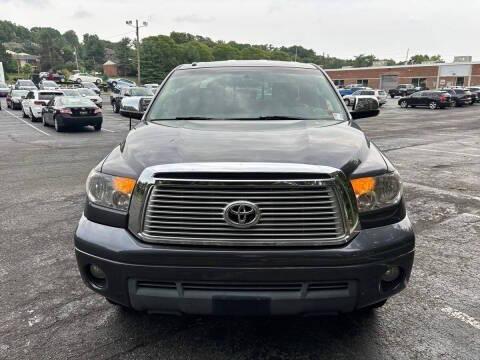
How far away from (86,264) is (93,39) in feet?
583

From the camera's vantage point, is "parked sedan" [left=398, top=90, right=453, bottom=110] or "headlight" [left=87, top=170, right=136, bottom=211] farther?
"parked sedan" [left=398, top=90, right=453, bottom=110]

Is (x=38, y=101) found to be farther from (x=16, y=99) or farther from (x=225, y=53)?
(x=225, y=53)

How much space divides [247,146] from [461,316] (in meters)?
2.11

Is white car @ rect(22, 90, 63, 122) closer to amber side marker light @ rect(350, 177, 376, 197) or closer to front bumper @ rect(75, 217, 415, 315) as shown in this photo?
front bumper @ rect(75, 217, 415, 315)

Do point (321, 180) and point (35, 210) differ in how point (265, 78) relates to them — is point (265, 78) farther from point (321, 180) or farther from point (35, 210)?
point (35, 210)

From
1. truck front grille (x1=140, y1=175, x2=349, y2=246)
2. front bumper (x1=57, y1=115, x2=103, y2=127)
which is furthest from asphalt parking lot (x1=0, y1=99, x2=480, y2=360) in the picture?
front bumper (x1=57, y1=115, x2=103, y2=127)

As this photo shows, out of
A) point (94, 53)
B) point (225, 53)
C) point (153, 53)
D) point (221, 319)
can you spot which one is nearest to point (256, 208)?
point (221, 319)

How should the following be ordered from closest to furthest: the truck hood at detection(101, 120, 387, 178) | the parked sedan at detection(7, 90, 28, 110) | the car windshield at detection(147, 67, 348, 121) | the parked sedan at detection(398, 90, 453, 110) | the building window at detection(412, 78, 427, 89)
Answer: the truck hood at detection(101, 120, 387, 178)
the car windshield at detection(147, 67, 348, 121)
the parked sedan at detection(7, 90, 28, 110)
the parked sedan at detection(398, 90, 453, 110)
the building window at detection(412, 78, 427, 89)

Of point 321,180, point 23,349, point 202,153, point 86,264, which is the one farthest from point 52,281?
point 321,180

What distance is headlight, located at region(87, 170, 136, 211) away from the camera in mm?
2461

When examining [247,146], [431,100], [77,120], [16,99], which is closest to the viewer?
[247,146]

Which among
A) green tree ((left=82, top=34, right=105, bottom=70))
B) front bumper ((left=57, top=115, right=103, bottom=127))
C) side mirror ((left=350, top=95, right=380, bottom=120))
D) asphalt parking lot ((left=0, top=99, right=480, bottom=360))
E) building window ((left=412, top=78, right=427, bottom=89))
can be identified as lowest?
asphalt parking lot ((left=0, top=99, right=480, bottom=360))

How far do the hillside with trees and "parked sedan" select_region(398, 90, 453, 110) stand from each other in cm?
4760

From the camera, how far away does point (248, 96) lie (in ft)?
12.4
